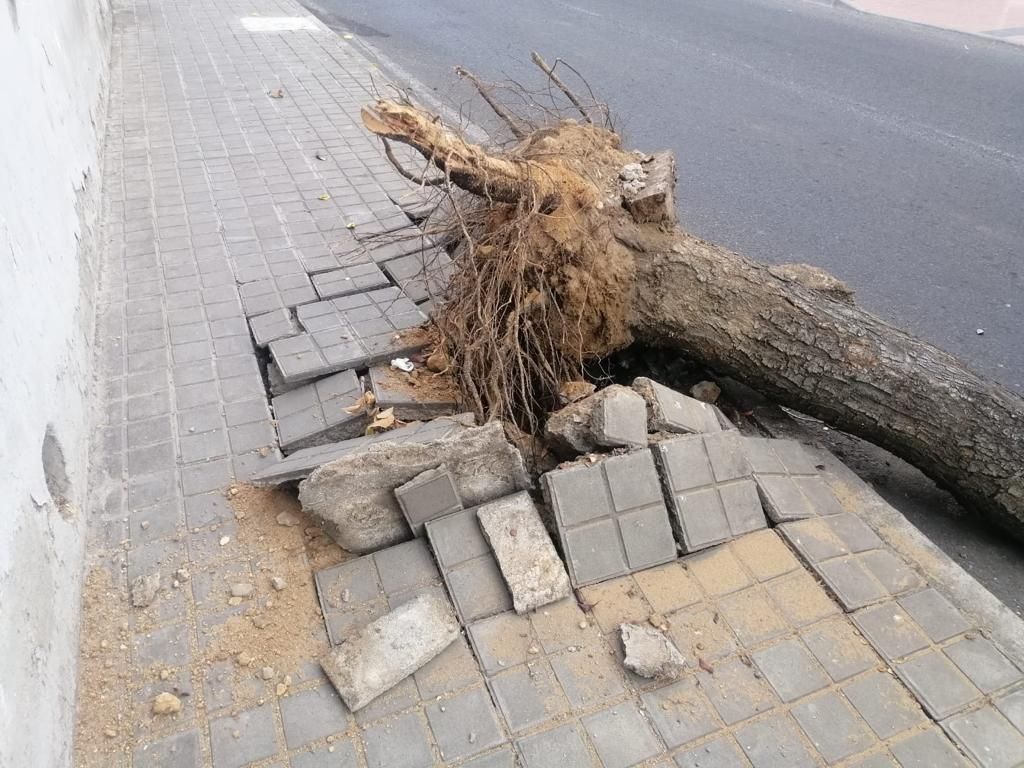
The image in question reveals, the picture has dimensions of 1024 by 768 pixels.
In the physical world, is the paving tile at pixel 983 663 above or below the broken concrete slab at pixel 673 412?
below

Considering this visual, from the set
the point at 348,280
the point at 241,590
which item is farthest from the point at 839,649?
the point at 348,280

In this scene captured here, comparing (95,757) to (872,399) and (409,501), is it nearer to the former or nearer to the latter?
(409,501)

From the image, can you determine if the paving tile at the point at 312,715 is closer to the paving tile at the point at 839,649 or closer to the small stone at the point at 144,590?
the small stone at the point at 144,590

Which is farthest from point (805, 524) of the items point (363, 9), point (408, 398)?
point (363, 9)

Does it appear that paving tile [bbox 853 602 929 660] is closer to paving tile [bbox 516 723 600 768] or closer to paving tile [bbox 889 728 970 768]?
paving tile [bbox 889 728 970 768]

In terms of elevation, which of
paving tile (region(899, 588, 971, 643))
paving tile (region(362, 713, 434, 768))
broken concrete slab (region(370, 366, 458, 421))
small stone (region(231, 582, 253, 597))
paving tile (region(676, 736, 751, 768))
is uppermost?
broken concrete slab (region(370, 366, 458, 421))

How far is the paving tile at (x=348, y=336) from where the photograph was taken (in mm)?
3863

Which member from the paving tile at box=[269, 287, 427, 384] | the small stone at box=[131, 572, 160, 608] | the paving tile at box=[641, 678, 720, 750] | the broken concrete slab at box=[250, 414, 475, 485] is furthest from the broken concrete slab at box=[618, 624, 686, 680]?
the paving tile at box=[269, 287, 427, 384]

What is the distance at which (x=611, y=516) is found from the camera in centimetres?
300

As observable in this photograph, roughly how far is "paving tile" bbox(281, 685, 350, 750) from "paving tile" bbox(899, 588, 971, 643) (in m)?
2.30

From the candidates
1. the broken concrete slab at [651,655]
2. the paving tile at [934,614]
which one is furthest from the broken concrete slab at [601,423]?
the paving tile at [934,614]

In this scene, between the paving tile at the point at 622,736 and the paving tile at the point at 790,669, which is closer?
the paving tile at the point at 622,736

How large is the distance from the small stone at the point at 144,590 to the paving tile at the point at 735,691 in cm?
220

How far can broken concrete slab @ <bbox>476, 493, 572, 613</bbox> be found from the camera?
280cm
